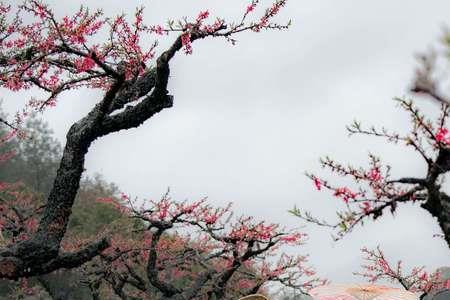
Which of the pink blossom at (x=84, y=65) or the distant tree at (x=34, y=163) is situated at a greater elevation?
the distant tree at (x=34, y=163)

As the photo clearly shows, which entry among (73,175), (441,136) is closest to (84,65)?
(73,175)

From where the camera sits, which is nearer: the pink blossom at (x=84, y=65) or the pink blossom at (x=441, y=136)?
the pink blossom at (x=441, y=136)

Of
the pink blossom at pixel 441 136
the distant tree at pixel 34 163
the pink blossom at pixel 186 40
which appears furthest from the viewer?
the distant tree at pixel 34 163

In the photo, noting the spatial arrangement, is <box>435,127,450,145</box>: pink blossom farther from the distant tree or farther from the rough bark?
the distant tree

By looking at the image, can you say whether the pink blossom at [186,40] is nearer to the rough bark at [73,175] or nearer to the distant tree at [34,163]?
the rough bark at [73,175]

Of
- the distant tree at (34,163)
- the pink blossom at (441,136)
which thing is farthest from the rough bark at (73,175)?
the distant tree at (34,163)

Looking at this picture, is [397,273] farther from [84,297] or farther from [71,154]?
[84,297]

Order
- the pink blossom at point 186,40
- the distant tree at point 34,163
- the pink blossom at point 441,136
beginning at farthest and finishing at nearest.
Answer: the distant tree at point 34,163 < the pink blossom at point 186,40 < the pink blossom at point 441,136

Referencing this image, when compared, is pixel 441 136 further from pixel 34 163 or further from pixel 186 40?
pixel 34 163

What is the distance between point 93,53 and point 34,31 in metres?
2.37

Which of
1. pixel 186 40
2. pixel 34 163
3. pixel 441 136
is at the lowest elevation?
pixel 441 136

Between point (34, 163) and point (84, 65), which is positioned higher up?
point (34, 163)

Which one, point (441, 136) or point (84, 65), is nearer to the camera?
point (441, 136)

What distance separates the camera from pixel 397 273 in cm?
1505
